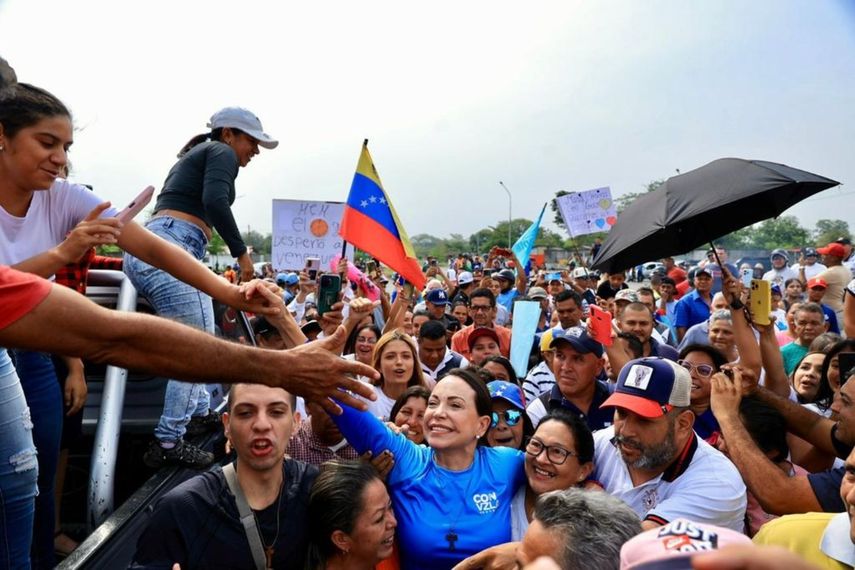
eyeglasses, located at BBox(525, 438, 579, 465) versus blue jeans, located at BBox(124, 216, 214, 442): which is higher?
blue jeans, located at BBox(124, 216, 214, 442)

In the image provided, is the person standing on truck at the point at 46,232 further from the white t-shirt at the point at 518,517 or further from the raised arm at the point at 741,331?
the raised arm at the point at 741,331

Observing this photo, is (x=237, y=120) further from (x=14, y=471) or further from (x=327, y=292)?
(x=14, y=471)

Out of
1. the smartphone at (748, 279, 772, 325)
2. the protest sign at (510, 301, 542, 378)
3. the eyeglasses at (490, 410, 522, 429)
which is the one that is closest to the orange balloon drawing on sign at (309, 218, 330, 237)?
the protest sign at (510, 301, 542, 378)

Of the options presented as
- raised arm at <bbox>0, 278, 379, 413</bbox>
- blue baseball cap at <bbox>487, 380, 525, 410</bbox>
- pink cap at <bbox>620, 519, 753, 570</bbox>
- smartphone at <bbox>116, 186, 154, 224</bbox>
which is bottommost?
blue baseball cap at <bbox>487, 380, 525, 410</bbox>

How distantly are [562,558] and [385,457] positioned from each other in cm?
116

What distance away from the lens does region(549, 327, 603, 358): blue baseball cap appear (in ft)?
13.9

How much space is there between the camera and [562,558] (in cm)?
184

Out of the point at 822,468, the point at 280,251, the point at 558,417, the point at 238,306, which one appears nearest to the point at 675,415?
the point at 558,417

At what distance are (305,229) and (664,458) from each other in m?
6.72

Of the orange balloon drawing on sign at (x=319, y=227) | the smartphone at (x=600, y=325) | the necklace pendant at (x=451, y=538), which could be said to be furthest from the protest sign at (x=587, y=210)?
the necklace pendant at (x=451, y=538)

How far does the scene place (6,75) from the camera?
244 centimetres

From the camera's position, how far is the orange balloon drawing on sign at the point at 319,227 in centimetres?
877

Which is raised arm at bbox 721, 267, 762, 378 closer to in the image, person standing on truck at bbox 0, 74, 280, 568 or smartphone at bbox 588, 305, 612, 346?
smartphone at bbox 588, 305, 612, 346

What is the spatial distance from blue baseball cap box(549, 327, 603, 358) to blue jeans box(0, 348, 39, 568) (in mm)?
3137
